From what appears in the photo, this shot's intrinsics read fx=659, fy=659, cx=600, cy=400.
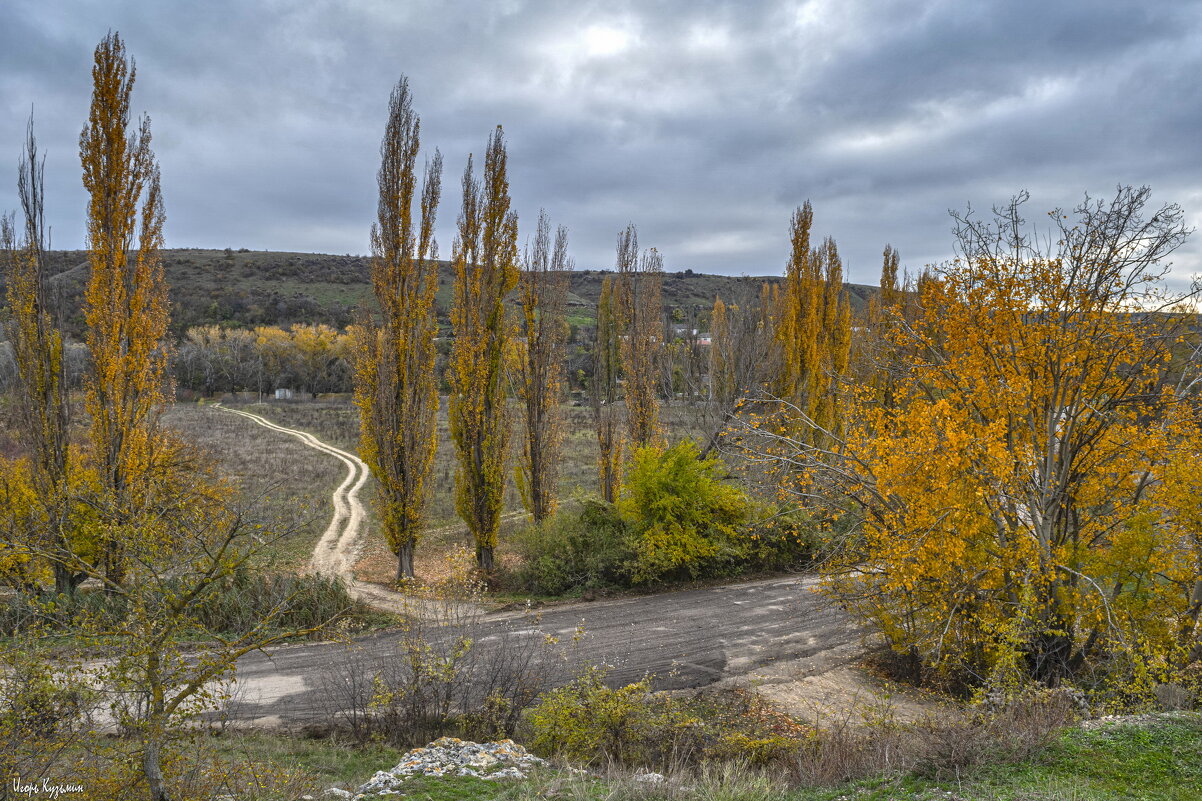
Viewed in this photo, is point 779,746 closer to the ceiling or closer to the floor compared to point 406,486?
closer to the floor

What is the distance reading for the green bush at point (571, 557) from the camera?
51.1 ft

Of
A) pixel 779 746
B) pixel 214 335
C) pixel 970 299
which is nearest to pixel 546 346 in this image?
pixel 970 299

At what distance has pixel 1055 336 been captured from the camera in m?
9.16

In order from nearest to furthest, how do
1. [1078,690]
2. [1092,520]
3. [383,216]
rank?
1. [1078,690]
2. [1092,520]
3. [383,216]

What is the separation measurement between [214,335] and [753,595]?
64.0m

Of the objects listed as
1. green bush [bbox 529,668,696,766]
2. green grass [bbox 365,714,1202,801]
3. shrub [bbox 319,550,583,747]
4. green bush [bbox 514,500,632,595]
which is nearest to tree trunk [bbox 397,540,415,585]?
green bush [bbox 514,500,632,595]

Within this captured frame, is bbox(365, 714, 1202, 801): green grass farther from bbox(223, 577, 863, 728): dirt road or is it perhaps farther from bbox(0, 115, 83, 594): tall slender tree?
bbox(0, 115, 83, 594): tall slender tree

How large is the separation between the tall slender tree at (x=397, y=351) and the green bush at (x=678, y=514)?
514 centimetres

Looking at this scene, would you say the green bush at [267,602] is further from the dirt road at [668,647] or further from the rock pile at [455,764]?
the rock pile at [455,764]

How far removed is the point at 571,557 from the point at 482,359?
5.27m

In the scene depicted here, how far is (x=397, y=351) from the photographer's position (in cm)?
1507

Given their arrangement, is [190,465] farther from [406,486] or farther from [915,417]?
[915,417]

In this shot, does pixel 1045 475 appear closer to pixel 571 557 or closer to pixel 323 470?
pixel 571 557

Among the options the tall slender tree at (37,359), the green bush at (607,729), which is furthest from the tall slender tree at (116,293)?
the green bush at (607,729)
